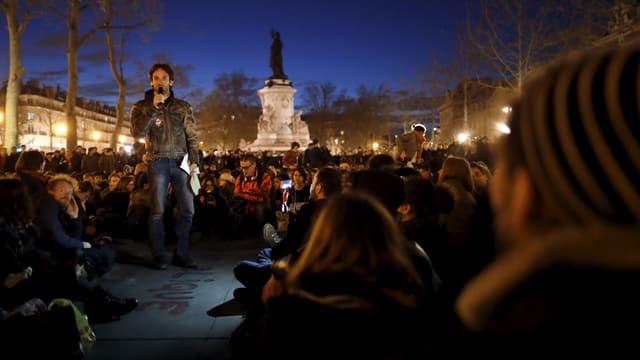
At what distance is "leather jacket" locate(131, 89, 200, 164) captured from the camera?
6457 mm

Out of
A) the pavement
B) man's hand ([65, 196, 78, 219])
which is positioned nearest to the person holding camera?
the pavement

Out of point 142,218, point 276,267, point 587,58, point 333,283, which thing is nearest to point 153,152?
point 142,218

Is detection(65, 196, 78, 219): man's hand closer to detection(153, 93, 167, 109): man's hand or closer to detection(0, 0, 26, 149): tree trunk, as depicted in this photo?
detection(153, 93, 167, 109): man's hand

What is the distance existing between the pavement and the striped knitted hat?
3.38m

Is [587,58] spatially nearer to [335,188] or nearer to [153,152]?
[335,188]

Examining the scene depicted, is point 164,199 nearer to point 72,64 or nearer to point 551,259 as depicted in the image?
point 551,259

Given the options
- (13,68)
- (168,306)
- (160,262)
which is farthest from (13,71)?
(168,306)

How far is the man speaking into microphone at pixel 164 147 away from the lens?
254 inches

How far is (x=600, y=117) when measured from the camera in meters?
0.93

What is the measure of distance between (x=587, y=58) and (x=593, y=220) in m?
0.32

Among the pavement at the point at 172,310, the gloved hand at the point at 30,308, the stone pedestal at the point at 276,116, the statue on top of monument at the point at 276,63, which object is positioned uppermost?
the statue on top of monument at the point at 276,63

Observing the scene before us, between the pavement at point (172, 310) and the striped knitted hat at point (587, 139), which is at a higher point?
the striped knitted hat at point (587, 139)

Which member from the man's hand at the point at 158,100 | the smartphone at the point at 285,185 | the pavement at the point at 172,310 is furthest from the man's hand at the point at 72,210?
the smartphone at the point at 285,185

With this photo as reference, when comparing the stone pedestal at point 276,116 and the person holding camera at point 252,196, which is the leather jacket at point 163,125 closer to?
the person holding camera at point 252,196
